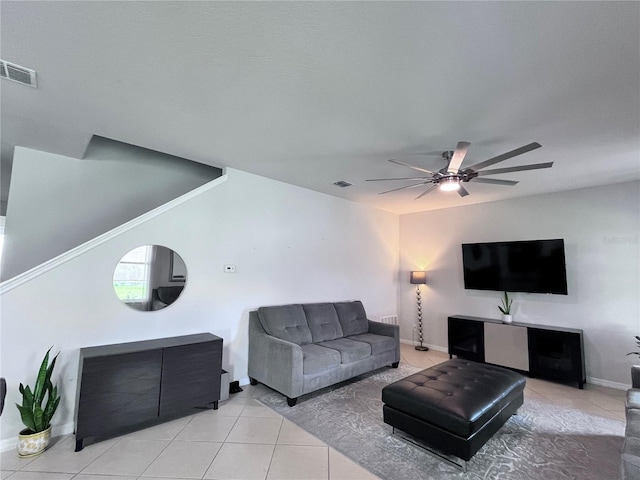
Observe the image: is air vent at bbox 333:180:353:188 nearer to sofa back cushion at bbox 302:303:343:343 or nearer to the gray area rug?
sofa back cushion at bbox 302:303:343:343

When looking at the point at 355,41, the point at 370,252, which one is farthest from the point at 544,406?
the point at 355,41

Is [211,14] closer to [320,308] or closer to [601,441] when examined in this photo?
[320,308]

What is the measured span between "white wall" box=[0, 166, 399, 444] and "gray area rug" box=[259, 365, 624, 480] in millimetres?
1316

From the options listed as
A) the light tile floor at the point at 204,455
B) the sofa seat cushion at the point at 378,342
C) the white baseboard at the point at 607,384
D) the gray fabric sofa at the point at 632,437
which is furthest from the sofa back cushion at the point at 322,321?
the white baseboard at the point at 607,384

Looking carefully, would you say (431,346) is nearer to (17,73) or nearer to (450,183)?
(450,183)

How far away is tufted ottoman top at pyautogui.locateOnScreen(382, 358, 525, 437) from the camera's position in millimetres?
2148

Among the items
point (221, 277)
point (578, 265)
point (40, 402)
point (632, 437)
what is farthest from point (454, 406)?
point (578, 265)

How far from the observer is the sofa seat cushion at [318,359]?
3.22m

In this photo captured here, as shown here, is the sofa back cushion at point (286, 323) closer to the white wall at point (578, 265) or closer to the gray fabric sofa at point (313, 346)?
the gray fabric sofa at point (313, 346)

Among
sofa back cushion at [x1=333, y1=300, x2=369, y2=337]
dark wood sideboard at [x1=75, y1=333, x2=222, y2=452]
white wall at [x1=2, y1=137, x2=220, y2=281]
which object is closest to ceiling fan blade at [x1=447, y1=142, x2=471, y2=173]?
sofa back cushion at [x1=333, y1=300, x2=369, y2=337]

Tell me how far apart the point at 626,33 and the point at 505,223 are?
377cm

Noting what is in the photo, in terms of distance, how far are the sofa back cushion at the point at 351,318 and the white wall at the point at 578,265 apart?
1739mm

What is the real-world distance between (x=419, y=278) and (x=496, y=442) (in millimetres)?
3243

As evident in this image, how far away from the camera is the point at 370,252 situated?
5.67m
